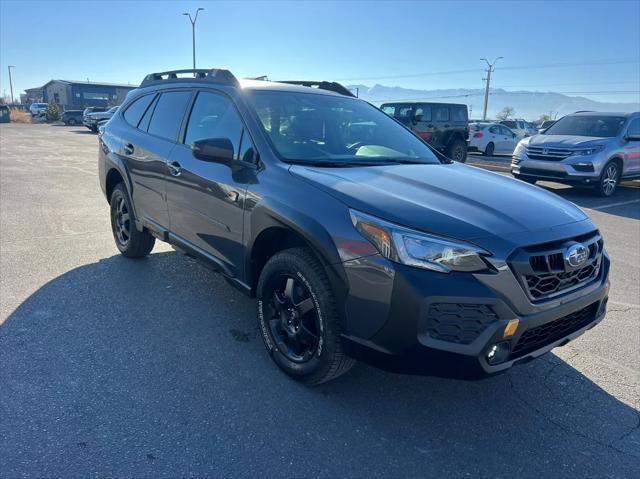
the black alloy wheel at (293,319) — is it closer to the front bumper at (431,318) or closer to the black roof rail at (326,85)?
the front bumper at (431,318)

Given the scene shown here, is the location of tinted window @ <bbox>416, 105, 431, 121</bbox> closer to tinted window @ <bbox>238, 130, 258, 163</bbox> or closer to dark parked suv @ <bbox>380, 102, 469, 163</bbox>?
dark parked suv @ <bbox>380, 102, 469, 163</bbox>

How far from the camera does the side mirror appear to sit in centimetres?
308

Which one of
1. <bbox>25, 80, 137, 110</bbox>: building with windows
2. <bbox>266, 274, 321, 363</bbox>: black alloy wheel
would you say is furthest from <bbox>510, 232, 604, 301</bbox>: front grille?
<bbox>25, 80, 137, 110</bbox>: building with windows

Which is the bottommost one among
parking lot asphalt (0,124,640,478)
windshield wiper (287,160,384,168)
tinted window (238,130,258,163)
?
parking lot asphalt (0,124,640,478)

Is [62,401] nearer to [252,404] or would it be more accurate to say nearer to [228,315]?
[252,404]

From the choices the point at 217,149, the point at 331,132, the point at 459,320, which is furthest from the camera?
the point at 331,132

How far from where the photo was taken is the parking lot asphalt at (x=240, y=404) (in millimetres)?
2312

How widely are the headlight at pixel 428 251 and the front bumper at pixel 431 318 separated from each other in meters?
0.04

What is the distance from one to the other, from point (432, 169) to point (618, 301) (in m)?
2.48

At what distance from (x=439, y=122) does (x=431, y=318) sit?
15067mm

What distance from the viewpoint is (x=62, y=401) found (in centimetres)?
269

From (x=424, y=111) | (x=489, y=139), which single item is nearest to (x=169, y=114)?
(x=424, y=111)

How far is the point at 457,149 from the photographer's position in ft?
54.6

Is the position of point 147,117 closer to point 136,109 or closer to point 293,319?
point 136,109
